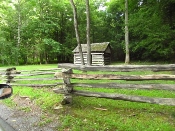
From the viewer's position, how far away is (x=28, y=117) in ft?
16.9

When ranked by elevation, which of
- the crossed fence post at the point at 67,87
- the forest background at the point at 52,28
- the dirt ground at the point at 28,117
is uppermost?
the forest background at the point at 52,28

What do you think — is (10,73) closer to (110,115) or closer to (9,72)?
(9,72)

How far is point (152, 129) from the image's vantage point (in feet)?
12.5

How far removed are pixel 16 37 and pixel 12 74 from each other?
63.7 feet

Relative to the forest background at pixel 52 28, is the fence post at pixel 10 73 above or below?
below

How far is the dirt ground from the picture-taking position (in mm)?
A: 4416

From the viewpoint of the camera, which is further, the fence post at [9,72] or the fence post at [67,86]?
the fence post at [9,72]

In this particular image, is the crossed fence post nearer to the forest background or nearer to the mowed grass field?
the mowed grass field

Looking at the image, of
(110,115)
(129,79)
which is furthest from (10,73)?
(129,79)

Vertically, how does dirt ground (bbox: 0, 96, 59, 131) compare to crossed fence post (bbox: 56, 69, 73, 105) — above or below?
below

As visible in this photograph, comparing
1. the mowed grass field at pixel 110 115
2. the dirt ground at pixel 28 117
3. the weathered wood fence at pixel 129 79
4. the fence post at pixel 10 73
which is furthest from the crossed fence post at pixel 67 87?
the fence post at pixel 10 73

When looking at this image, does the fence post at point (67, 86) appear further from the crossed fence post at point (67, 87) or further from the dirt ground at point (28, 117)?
the dirt ground at point (28, 117)

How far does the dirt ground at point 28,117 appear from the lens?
14.5 ft

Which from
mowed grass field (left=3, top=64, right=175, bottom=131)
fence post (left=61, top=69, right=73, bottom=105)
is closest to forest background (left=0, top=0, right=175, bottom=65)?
mowed grass field (left=3, top=64, right=175, bottom=131)
